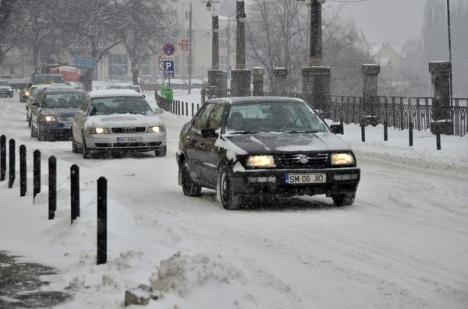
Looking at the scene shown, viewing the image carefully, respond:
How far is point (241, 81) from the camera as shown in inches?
1825

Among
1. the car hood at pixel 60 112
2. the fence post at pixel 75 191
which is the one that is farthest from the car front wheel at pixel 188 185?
the car hood at pixel 60 112

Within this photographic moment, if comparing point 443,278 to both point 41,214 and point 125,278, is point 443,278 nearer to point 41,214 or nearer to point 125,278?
point 125,278

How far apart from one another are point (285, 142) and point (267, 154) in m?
Result: 0.47

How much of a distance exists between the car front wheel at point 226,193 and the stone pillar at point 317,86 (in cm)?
2028

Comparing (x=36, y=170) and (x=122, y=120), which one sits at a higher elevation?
(x=122, y=120)

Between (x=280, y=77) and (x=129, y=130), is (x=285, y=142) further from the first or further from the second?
(x=280, y=77)

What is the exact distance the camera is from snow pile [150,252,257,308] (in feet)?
22.2

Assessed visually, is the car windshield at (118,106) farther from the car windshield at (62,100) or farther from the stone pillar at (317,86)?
the stone pillar at (317,86)

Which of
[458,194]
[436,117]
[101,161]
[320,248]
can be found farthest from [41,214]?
[436,117]

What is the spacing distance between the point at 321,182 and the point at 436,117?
54.6ft

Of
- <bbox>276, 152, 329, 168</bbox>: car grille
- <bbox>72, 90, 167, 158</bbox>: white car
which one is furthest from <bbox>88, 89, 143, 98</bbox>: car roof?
<bbox>276, 152, 329, 168</bbox>: car grille

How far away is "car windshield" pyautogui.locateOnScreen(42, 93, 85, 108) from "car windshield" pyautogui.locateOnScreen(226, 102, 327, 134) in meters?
16.8

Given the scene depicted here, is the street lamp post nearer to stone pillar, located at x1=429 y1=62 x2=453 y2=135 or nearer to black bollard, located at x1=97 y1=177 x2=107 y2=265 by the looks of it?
stone pillar, located at x1=429 y1=62 x2=453 y2=135

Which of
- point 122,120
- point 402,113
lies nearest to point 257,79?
point 402,113
